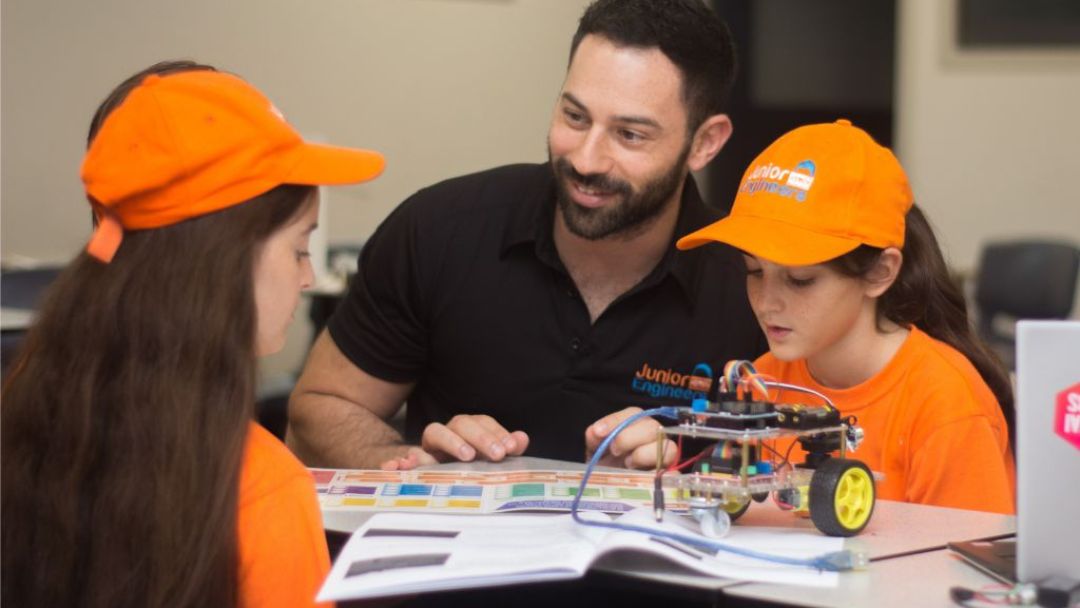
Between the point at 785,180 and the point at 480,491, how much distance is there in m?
0.64

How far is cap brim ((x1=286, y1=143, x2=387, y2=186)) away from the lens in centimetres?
149

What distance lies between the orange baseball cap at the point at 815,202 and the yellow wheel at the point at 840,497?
375mm

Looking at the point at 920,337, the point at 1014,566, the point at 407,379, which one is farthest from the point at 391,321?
the point at 1014,566

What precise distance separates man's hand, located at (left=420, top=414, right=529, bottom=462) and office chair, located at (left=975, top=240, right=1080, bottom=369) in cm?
312

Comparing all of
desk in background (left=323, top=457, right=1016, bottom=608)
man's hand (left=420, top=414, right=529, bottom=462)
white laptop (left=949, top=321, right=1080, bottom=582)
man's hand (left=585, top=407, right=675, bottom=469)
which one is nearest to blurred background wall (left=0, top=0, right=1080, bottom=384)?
man's hand (left=420, top=414, right=529, bottom=462)

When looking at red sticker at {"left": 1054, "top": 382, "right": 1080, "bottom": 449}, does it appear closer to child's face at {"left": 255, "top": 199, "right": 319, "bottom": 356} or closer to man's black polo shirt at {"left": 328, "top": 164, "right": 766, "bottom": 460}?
child's face at {"left": 255, "top": 199, "right": 319, "bottom": 356}

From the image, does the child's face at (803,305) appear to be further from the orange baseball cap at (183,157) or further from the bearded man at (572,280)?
the orange baseball cap at (183,157)

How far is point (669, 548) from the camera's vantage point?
4.87 ft

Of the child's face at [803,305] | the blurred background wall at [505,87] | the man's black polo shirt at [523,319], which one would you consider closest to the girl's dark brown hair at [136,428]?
the child's face at [803,305]

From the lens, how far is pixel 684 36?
8.29ft

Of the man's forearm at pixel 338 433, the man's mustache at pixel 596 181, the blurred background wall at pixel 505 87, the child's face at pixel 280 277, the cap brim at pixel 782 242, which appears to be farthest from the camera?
the blurred background wall at pixel 505 87

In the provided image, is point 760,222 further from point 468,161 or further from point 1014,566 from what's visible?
point 468,161

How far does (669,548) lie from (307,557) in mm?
395

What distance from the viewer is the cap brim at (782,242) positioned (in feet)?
6.33
